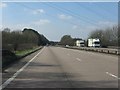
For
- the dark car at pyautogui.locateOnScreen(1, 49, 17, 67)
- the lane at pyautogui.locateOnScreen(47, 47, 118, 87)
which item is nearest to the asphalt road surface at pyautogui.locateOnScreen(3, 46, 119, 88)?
the lane at pyautogui.locateOnScreen(47, 47, 118, 87)

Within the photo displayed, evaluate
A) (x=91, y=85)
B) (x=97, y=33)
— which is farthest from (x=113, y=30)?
(x=91, y=85)

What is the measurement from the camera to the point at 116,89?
11875 mm

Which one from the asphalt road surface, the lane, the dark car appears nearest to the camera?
the asphalt road surface

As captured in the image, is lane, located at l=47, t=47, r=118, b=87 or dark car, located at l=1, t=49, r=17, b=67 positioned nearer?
lane, located at l=47, t=47, r=118, b=87

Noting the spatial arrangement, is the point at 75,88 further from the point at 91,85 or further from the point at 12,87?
the point at 12,87

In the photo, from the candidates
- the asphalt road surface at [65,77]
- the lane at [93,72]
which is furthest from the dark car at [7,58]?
the asphalt road surface at [65,77]

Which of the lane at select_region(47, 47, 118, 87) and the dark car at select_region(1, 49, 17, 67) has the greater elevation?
the dark car at select_region(1, 49, 17, 67)

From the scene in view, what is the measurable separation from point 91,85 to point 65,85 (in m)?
0.99

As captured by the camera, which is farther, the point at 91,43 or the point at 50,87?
the point at 91,43

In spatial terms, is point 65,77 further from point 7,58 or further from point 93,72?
point 7,58

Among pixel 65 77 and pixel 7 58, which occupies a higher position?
pixel 7 58

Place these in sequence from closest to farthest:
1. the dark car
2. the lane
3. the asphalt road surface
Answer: the asphalt road surface → the lane → the dark car

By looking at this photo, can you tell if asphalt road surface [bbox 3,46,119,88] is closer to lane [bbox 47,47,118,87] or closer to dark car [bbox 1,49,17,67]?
lane [bbox 47,47,118,87]

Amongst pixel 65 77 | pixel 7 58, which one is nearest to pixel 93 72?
pixel 65 77
